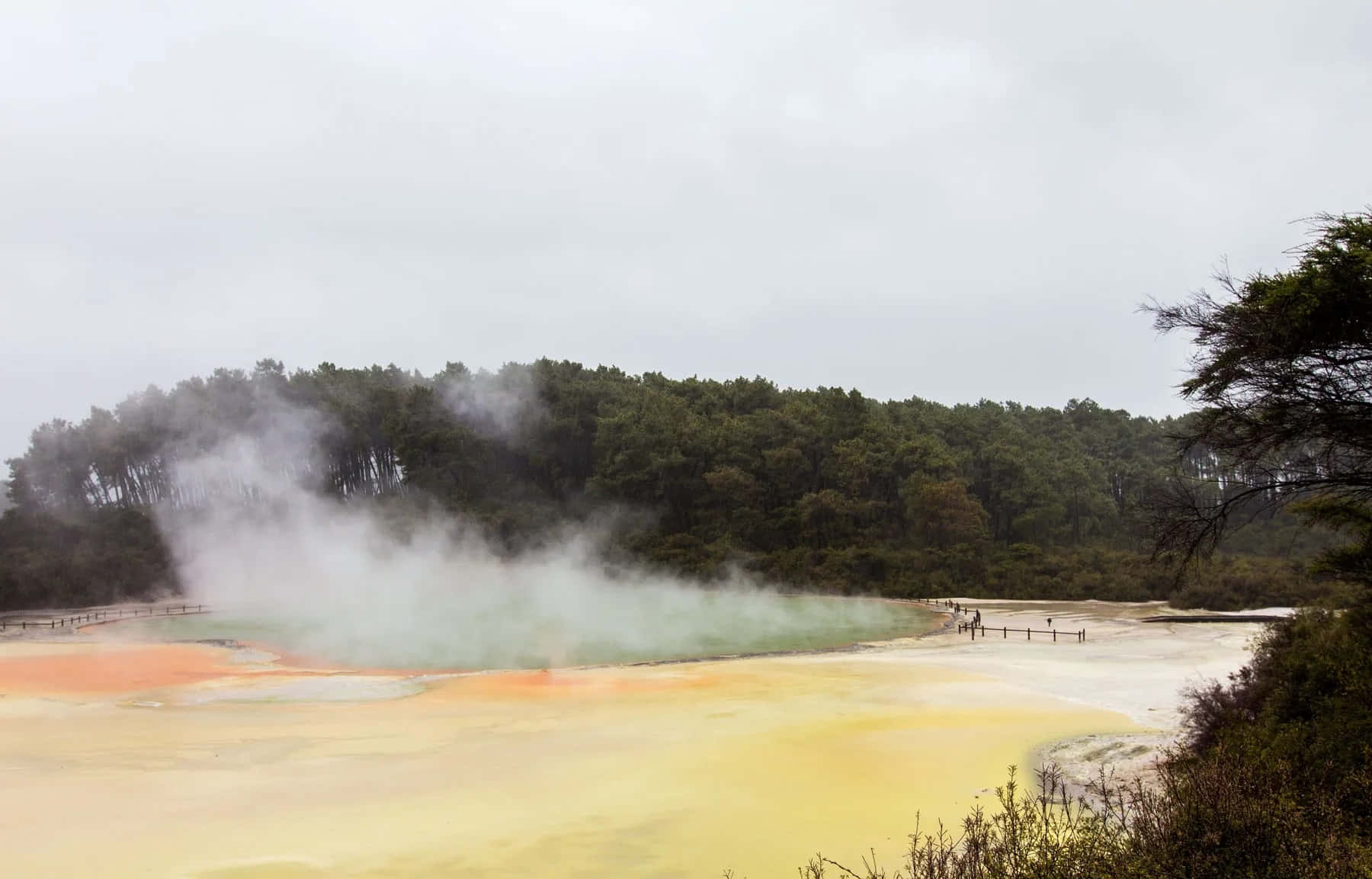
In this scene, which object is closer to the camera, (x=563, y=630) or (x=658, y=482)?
(x=563, y=630)

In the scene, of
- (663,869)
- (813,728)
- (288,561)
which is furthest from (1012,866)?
(288,561)

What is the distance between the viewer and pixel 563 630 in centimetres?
3500

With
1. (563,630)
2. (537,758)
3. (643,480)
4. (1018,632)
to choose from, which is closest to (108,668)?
(563,630)

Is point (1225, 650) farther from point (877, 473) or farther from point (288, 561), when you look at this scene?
point (288, 561)

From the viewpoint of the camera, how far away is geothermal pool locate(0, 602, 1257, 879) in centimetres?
1041

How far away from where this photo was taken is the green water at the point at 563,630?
2902cm

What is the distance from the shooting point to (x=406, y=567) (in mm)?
52188

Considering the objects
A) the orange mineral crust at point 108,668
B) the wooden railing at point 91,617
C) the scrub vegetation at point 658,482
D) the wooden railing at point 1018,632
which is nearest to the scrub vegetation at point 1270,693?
the wooden railing at point 1018,632

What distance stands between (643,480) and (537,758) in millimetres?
42659

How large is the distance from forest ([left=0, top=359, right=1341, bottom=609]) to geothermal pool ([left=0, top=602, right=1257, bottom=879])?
25186 mm

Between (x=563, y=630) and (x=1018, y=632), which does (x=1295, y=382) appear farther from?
(x=563, y=630)

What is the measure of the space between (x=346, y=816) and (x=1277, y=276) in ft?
40.3

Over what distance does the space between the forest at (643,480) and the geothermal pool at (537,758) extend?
992 inches

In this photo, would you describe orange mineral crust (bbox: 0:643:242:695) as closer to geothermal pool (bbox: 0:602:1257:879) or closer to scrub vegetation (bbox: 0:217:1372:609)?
geothermal pool (bbox: 0:602:1257:879)
